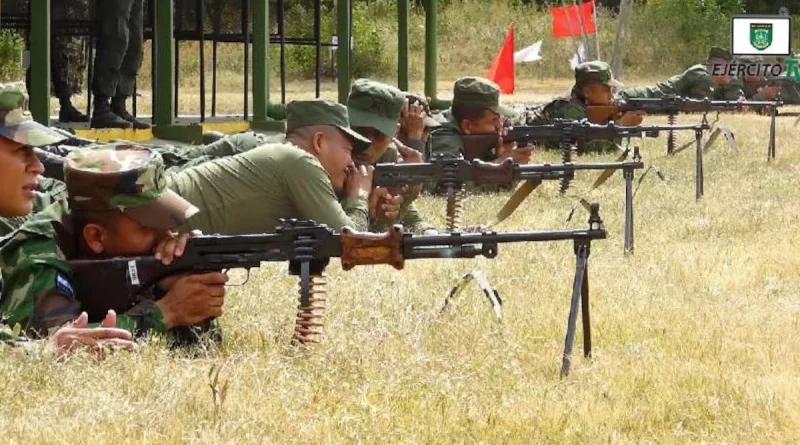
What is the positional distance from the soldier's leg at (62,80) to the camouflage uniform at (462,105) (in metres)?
2.97

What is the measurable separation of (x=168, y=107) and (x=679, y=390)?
7.42m

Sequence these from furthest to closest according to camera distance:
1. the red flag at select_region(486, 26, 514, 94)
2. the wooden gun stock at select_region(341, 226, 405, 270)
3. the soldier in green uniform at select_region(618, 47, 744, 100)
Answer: the red flag at select_region(486, 26, 514, 94), the soldier in green uniform at select_region(618, 47, 744, 100), the wooden gun stock at select_region(341, 226, 405, 270)

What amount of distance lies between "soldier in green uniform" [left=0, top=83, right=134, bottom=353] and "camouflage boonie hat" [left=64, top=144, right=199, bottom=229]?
0.58ft

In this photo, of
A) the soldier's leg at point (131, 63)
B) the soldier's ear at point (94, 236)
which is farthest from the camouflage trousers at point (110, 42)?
the soldier's ear at point (94, 236)

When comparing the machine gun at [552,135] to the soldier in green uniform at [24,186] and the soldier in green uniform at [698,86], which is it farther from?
the soldier in green uniform at [24,186]

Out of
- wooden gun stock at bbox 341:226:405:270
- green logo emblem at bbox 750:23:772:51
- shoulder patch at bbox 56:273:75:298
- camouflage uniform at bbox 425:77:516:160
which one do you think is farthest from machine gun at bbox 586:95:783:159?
shoulder patch at bbox 56:273:75:298

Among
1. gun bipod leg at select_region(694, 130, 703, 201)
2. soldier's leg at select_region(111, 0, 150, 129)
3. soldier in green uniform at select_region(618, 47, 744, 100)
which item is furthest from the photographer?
soldier in green uniform at select_region(618, 47, 744, 100)

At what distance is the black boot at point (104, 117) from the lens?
11.9 m

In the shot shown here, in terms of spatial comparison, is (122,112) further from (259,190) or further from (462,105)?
(259,190)

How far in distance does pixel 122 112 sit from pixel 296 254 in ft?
22.7

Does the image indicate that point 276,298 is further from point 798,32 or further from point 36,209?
point 798,32

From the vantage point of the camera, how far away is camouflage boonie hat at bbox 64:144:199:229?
216 inches

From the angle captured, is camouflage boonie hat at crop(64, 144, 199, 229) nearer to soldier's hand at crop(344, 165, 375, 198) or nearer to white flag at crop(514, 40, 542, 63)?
soldier's hand at crop(344, 165, 375, 198)

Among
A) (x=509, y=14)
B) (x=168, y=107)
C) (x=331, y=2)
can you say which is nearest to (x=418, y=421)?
(x=168, y=107)
